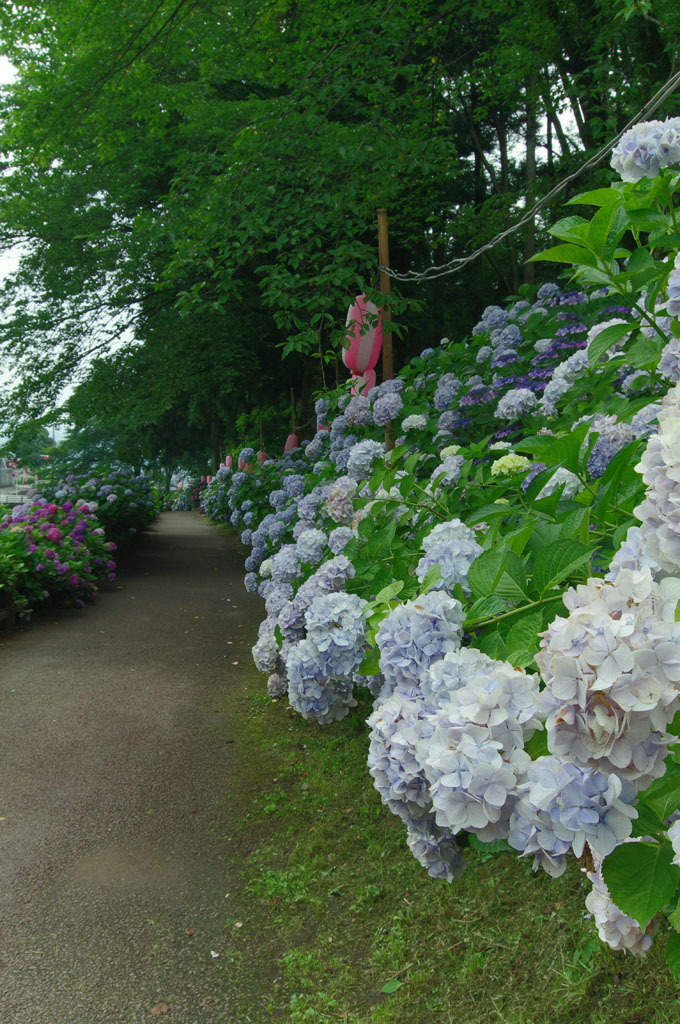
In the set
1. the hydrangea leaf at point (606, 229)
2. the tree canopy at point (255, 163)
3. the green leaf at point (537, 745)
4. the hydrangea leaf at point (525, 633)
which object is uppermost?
the tree canopy at point (255, 163)

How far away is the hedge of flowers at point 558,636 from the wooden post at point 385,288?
244cm

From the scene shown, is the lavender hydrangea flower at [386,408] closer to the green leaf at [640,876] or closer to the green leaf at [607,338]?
the green leaf at [607,338]

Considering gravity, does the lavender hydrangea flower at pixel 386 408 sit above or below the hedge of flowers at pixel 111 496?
above

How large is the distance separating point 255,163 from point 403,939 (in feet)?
16.7

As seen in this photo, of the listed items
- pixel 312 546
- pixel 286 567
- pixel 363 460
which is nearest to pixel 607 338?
pixel 363 460

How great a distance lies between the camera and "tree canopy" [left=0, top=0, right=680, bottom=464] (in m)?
5.67

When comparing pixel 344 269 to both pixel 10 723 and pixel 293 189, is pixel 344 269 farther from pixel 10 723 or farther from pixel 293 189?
pixel 10 723

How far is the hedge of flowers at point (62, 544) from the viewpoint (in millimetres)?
6820

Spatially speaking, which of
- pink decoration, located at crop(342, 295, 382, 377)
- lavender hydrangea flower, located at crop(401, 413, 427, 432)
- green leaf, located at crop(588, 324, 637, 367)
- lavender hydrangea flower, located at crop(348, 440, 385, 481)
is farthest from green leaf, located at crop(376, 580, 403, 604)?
pink decoration, located at crop(342, 295, 382, 377)

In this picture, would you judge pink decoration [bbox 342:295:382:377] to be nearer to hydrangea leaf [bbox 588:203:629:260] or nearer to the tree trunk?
the tree trunk

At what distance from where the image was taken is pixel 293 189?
559 cm

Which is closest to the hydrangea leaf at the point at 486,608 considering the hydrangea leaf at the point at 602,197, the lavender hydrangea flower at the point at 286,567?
the hydrangea leaf at the point at 602,197

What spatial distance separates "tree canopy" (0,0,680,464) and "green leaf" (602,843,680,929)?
13.6 feet

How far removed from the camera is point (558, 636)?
30.4 inches
